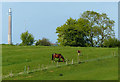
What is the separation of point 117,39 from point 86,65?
253ft

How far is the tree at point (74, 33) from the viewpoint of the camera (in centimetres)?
10700

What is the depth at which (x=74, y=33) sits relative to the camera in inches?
4259

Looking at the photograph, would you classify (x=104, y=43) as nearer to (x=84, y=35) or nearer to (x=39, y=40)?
(x=84, y=35)

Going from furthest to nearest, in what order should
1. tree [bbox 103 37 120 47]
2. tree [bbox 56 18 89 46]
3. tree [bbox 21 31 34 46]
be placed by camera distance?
tree [bbox 21 31 34 46] → tree [bbox 56 18 89 46] → tree [bbox 103 37 120 47]

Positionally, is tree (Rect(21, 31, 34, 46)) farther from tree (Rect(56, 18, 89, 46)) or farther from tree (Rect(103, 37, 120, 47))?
tree (Rect(103, 37, 120, 47))

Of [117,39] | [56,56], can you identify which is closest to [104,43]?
[117,39]

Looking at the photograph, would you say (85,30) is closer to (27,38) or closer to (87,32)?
(87,32)

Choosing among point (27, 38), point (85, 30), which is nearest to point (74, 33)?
point (85, 30)

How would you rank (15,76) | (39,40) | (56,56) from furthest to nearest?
(39,40), (56,56), (15,76)

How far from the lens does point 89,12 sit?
115 meters

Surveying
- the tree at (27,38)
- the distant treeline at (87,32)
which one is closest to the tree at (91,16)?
the distant treeline at (87,32)

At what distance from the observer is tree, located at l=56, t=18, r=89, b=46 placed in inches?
4213

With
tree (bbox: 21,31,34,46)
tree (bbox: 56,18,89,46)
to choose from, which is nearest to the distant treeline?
tree (bbox: 56,18,89,46)

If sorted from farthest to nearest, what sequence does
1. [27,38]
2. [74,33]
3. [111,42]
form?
[27,38] → [74,33] → [111,42]
